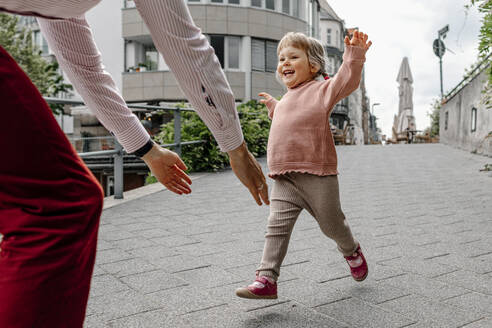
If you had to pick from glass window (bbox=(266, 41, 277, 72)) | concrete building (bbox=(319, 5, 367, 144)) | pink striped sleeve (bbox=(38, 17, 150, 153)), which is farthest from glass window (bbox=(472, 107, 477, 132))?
concrete building (bbox=(319, 5, 367, 144))

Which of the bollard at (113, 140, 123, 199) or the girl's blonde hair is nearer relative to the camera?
the girl's blonde hair

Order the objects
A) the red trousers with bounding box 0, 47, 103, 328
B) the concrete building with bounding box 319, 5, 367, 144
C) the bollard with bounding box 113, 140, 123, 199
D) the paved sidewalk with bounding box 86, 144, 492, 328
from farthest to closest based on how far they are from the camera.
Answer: the concrete building with bounding box 319, 5, 367, 144 → the bollard with bounding box 113, 140, 123, 199 → the paved sidewalk with bounding box 86, 144, 492, 328 → the red trousers with bounding box 0, 47, 103, 328

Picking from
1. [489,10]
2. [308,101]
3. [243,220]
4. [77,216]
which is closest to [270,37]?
[489,10]

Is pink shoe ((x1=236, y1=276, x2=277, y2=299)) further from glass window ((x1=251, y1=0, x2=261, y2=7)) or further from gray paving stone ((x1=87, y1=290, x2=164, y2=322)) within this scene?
glass window ((x1=251, y1=0, x2=261, y2=7))

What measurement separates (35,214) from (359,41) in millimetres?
2002

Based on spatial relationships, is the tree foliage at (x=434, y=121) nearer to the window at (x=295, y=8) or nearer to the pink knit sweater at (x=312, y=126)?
the window at (x=295, y=8)

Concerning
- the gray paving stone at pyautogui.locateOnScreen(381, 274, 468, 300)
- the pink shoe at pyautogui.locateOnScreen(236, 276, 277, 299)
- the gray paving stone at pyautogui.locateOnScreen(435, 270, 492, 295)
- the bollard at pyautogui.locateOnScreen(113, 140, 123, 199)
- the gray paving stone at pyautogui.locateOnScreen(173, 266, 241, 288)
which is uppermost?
the bollard at pyautogui.locateOnScreen(113, 140, 123, 199)

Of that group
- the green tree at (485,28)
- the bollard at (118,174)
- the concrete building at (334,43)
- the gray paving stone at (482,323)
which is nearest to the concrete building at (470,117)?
the green tree at (485,28)

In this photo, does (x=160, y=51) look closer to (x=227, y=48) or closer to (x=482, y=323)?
(x=482, y=323)

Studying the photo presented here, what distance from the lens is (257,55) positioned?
2464cm

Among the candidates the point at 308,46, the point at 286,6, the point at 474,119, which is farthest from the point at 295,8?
the point at 308,46

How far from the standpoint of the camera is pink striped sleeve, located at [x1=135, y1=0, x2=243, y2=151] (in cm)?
111

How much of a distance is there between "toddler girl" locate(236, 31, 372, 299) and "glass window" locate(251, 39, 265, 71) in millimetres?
22001

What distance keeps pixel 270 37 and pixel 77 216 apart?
968 inches
